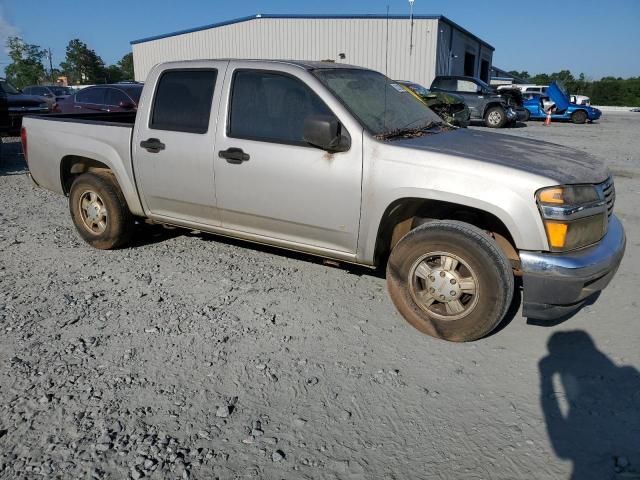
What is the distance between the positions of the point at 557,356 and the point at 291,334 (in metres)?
1.78

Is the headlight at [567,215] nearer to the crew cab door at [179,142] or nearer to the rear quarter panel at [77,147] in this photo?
the crew cab door at [179,142]

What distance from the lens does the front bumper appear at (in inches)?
124

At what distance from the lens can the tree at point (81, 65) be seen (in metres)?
77.8

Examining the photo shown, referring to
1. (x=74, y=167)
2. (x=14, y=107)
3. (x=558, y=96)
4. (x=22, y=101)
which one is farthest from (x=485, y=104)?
(x=74, y=167)

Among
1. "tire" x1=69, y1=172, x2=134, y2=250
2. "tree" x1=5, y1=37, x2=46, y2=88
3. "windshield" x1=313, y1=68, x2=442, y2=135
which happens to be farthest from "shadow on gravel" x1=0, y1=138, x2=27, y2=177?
"tree" x1=5, y1=37, x2=46, y2=88

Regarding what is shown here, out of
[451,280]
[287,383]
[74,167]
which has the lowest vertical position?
[287,383]

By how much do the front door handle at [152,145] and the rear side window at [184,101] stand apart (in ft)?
0.42

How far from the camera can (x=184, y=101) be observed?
4.58 m

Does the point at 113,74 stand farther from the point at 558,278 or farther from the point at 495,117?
the point at 558,278

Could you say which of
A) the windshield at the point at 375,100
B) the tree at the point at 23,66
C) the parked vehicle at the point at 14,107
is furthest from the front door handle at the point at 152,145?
the tree at the point at 23,66

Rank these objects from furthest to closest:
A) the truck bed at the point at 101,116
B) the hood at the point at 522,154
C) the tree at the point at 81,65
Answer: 1. the tree at the point at 81,65
2. the truck bed at the point at 101,116
3. the hood at the point at 522,154

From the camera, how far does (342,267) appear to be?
469cm

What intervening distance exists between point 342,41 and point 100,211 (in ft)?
89.6

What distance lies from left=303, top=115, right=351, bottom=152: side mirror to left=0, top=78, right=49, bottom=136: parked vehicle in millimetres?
9678
